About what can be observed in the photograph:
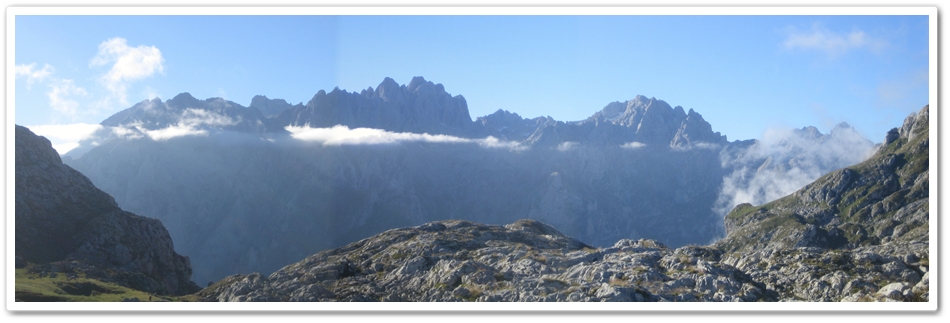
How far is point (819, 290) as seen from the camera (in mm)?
87250

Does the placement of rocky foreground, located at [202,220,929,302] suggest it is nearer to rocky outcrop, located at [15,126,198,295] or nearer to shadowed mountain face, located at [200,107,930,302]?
shadowed mountain face, located at [200,107,930,302]

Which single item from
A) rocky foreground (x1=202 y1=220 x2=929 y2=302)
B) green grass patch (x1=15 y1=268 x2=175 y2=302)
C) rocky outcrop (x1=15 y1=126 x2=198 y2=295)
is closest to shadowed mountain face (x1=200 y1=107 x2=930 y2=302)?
rocky foreground (x1=202 y1=220 x2=929 y2=302)

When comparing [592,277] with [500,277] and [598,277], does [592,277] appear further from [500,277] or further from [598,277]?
[500,277]

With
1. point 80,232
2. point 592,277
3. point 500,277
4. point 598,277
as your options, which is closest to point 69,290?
point 80,232

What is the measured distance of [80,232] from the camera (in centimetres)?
15888

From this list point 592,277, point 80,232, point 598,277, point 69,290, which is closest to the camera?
point 598,277

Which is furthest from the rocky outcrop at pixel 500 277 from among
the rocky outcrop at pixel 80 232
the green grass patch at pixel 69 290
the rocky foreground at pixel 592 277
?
the rocky outcrop at pixel 80 232

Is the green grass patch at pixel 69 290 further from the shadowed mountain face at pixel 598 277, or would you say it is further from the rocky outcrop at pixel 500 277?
the shadowed mountain face at pixel 598 277

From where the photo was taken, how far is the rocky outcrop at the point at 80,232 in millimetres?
143250

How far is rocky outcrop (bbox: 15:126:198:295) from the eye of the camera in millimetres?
143250
